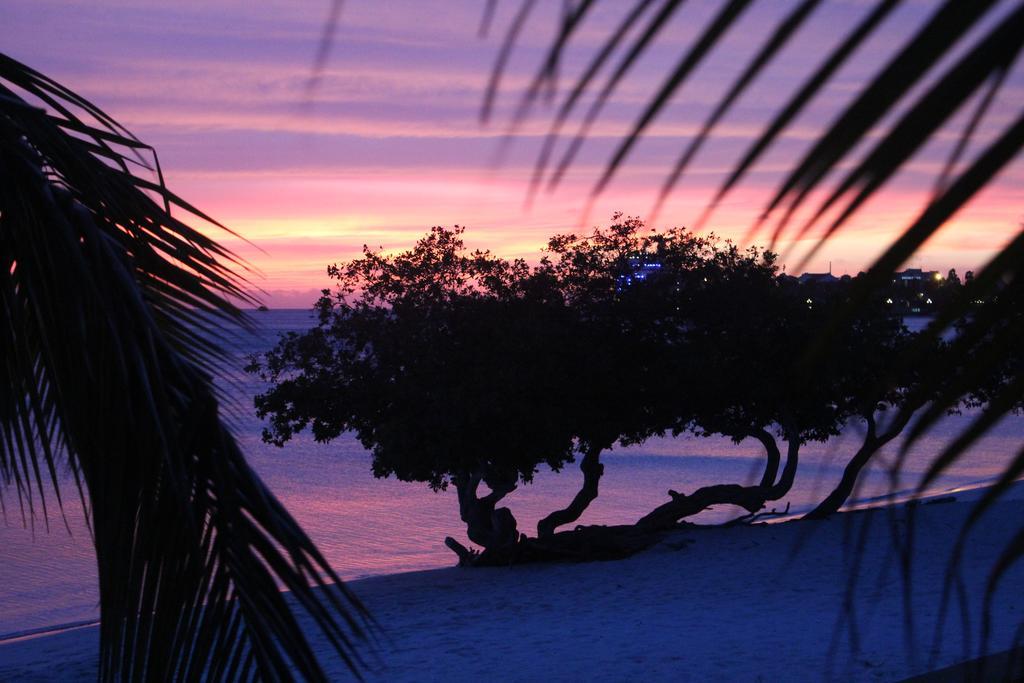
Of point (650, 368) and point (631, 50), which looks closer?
point (631, 50)

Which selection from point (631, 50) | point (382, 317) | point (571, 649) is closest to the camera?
point (631, 50)

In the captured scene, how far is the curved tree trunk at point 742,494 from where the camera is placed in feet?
57.8

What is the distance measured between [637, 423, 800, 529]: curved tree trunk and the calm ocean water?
3.56ft

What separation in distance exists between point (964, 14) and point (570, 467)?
38205 mm

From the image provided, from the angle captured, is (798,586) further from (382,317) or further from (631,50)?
(631,50)

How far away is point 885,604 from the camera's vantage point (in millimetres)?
12547

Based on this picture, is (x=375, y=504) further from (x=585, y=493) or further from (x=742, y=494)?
(x=742, y=494)

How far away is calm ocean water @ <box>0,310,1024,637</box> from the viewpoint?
2073 cm

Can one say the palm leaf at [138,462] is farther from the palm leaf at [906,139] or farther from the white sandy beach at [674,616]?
the white sandy beach at [674,616]

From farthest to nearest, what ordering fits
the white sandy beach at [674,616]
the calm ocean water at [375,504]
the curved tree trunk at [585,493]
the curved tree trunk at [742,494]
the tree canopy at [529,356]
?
1. the calm ocean water at [375,504]
2. the curved tree trunk at [585,493]
3. the curved tree trunk at [742,494]
4. the tree canopy at [529,356]
5. the white sandy beach at [674,616]

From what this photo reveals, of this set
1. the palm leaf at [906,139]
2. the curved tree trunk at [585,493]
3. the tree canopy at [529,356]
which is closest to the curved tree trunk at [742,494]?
the tree canopy at [529,356]

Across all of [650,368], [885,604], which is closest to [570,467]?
[650,368]

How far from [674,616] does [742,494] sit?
14.8ft

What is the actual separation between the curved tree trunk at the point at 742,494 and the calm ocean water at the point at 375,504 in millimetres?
1086
